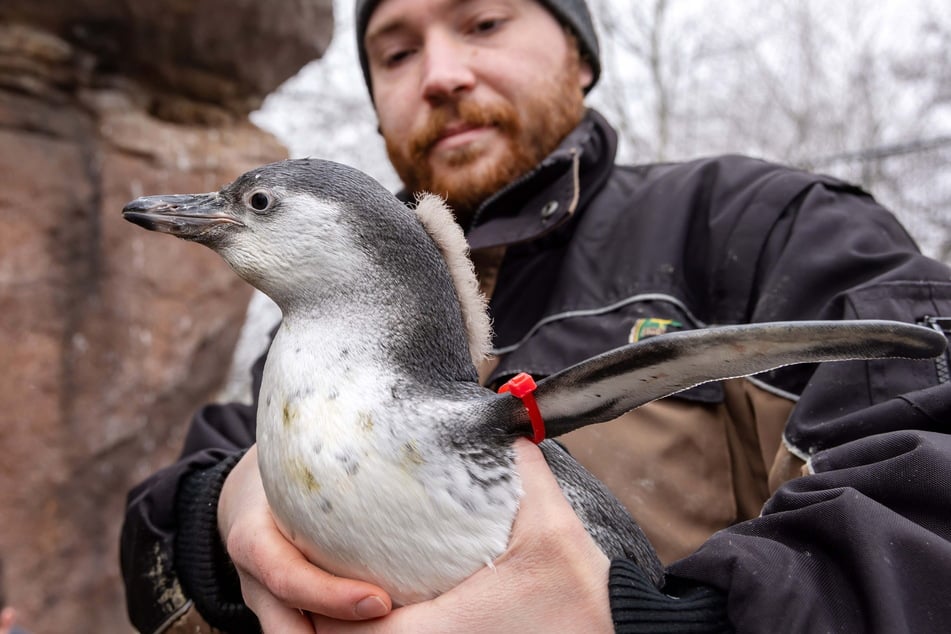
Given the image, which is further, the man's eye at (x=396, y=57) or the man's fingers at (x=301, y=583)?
the man's eye at (x=396, y=57)

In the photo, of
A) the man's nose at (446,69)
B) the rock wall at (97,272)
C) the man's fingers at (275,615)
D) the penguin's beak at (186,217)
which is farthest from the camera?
the rock wall at (97,272)

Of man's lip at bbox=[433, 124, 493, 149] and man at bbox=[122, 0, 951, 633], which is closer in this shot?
man at bbox=[122, 0, 951, 633]

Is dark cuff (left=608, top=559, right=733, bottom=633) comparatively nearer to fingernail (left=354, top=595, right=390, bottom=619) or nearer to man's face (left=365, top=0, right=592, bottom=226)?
fingernail (left=354, top=595, right=390, bottom=619)

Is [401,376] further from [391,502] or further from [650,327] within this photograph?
[650,327]

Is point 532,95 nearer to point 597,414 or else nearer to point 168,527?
point 597,414

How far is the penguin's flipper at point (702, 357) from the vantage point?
844mm

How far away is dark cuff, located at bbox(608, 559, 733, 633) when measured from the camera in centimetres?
98

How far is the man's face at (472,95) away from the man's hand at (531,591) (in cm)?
112

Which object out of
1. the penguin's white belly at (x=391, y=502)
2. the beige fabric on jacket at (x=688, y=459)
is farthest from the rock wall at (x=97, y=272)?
the penguin's white belly at (x=391, y=502)

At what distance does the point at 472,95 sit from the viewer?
77.1 inches

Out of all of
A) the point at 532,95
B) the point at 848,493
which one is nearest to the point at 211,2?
the point at 532,95

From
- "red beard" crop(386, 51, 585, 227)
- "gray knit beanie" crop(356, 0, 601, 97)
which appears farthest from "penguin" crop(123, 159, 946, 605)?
"gray knit beanie" crop(356, 0, 601, 97)

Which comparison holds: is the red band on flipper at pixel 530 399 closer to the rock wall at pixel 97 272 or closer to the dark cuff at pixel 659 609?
the dark cuff at pixel 659 609

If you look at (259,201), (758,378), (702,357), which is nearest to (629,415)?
(758,378)
